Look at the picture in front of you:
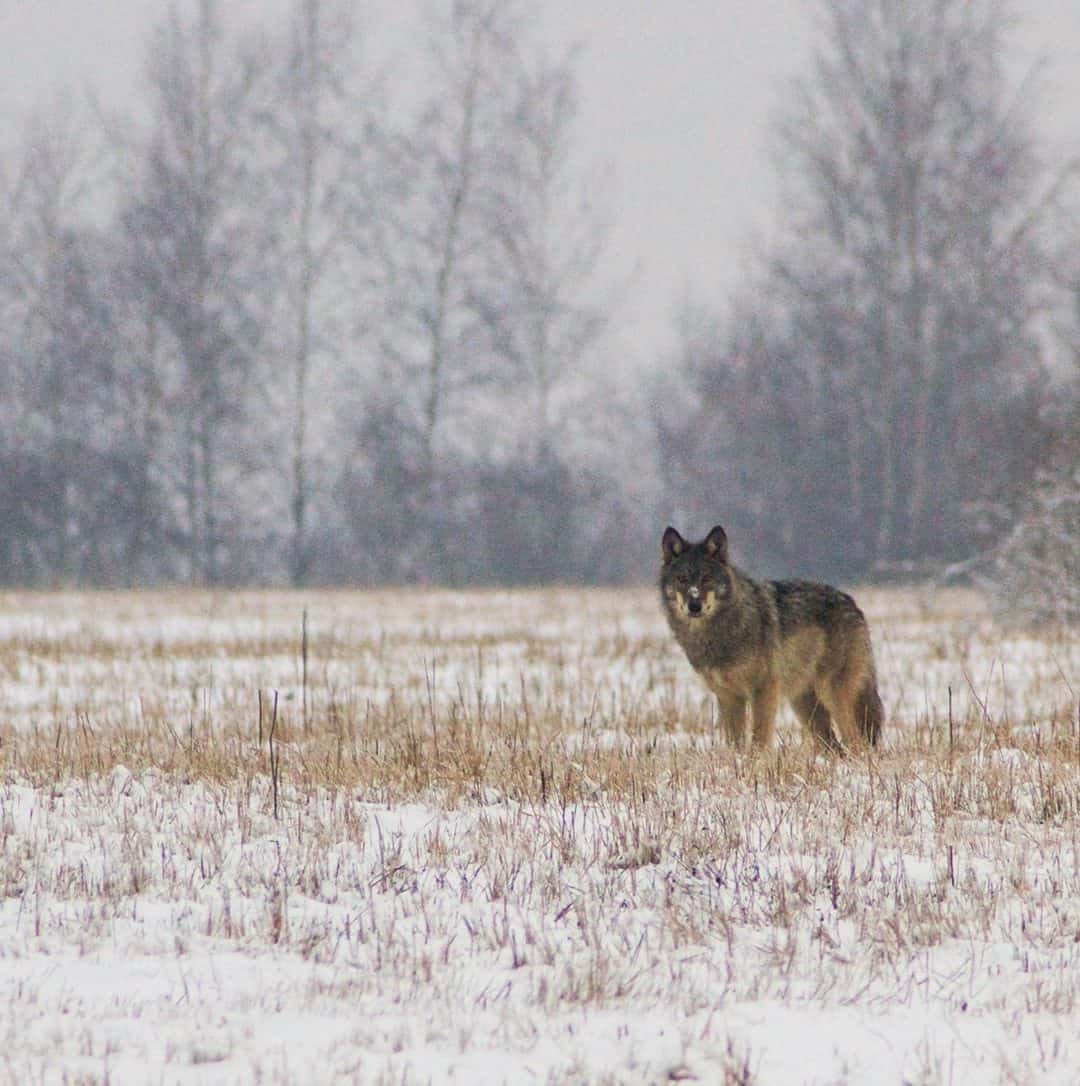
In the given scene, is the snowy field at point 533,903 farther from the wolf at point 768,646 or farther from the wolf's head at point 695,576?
the wolf's head at point 695,576

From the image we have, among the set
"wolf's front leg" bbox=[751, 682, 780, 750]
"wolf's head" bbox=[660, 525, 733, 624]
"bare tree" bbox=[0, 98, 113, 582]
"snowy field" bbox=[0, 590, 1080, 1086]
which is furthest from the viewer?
"bare tree" bbox=[0, 98, 113, 582]

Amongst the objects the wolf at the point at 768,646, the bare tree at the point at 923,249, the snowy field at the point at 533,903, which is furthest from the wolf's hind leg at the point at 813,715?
the bare tree at the point at 923,249

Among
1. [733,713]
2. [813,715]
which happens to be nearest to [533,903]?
[733,713]

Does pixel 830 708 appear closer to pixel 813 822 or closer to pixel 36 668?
pixel 813 822

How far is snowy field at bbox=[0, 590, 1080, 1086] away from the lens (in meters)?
3.55

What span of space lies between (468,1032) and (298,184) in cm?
2844

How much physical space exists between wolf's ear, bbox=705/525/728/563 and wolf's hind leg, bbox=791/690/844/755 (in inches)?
35.5


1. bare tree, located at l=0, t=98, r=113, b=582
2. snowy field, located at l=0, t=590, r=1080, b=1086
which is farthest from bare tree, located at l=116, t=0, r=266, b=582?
snowy field, located at l=0, t=590, r=1080, b=1086

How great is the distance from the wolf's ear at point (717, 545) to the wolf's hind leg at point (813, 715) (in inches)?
35.5

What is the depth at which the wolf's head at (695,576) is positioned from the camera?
832cm

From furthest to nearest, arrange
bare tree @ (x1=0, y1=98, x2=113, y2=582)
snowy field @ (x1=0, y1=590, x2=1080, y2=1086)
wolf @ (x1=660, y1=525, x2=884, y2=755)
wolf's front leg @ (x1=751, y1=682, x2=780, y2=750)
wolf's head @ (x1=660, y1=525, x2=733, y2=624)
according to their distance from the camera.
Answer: bare tree @ (x1=0, y1=98, x2=113, y2=582)
wolf's head @ (x1=660, y1=525, x2=733, y2=624)
wolf @ (x1=660, y1=525, x2=884, y2=755)
wolf's front leg @ (x1=751, y1=682, x2=780, y2=750)
snowy field @ (x1=0, y1=590, x2=1080, y2=1086)

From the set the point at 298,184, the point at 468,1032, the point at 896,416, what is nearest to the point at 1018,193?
the point at 896,416

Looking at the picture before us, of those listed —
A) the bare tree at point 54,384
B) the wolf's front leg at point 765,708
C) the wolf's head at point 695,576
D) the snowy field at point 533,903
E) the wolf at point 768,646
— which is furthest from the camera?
the bare tree at point 54,384

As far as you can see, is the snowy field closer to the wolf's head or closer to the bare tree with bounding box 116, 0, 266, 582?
the wolf's head
